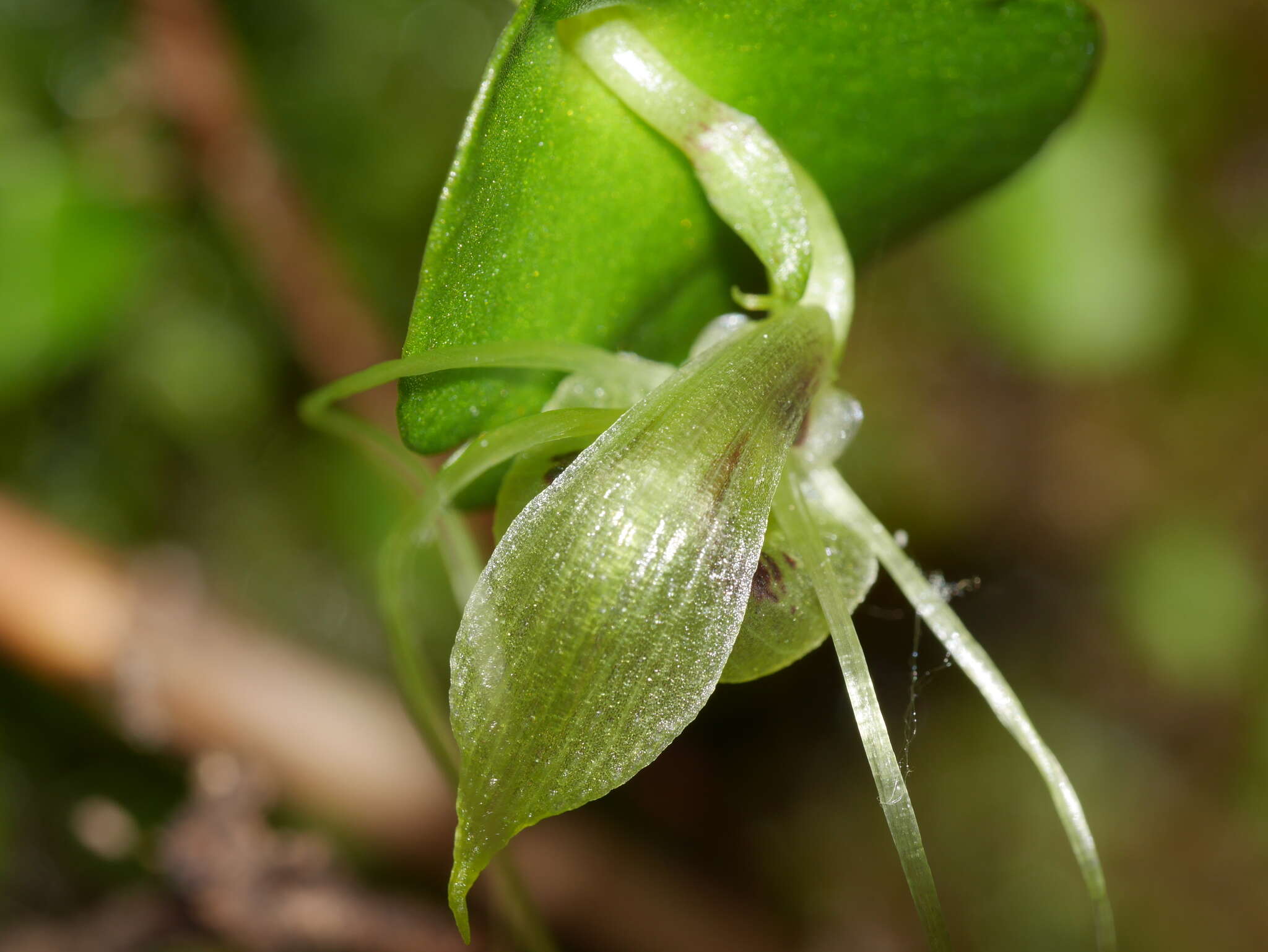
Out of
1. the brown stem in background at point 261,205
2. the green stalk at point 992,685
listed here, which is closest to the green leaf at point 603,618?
the green stalk at point 992,685

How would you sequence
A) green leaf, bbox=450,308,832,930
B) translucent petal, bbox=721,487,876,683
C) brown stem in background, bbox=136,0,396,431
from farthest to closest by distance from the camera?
brown stem in background, bbox=136,0,396,431 → translucent petal, bbox=721,487,876,683 → green leaf, bbox=450,308,832,930

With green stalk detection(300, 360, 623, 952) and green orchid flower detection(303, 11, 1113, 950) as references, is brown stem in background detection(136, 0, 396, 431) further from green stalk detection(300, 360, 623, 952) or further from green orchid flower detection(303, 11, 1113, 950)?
green orchid flower detection(303, 11, 1113, 950)

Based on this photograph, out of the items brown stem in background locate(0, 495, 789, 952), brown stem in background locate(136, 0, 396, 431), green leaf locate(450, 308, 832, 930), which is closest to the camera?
green leaf locate(450, 308, 832, 930)

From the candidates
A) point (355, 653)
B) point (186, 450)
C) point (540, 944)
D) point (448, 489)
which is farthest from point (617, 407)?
point (186, 450)

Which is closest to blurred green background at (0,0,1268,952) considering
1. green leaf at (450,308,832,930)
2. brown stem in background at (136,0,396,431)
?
brown stem in background at (136,0,396,431)

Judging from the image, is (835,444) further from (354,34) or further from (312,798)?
(354,34)

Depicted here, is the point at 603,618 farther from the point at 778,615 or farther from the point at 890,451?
the point at 890,451

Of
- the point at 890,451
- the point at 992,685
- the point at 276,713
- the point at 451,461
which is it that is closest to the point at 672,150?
the point at 451,461
